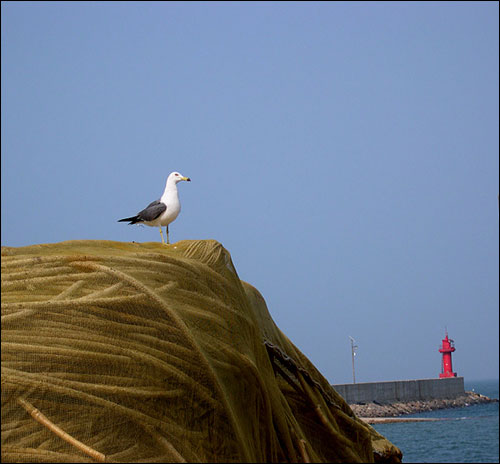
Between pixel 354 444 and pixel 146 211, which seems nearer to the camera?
pixel 354 444

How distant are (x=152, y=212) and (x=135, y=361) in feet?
8.78

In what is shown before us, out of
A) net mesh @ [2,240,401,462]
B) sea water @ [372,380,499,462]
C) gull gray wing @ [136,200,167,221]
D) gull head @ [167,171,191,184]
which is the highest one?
gull head @ [167,171,191,184]

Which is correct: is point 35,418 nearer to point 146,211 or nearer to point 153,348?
point 153,348

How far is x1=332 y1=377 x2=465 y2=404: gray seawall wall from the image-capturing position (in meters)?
51.5

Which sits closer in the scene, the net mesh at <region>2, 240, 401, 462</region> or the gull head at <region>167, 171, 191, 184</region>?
the net mesh at <region>2, 240, 401, 462</region>

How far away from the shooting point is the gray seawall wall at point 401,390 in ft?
169

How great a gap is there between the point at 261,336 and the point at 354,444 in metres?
0.78

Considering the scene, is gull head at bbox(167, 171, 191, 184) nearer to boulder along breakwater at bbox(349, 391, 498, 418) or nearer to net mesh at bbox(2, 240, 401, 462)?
net mesh at bbox(2, 240, 401, 462)

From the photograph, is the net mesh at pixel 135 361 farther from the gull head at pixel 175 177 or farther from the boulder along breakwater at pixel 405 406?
the boulder along breakwater at pixel 405 406

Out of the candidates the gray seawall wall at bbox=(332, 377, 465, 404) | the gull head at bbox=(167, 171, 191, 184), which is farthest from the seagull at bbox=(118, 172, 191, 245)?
the gray seawall wall at bbox=(332, 377, 465, 404)

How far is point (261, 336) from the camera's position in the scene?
3.16 meters

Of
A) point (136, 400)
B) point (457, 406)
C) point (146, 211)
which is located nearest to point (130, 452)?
point (136, 400)

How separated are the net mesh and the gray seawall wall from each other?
153 ft

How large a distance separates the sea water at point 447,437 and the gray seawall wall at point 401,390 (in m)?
2.15
